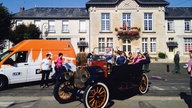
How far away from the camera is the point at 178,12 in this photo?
3847cm

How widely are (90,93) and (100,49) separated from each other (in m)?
2.94

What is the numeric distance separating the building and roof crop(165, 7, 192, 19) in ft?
0.54

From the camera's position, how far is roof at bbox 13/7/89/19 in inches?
1438

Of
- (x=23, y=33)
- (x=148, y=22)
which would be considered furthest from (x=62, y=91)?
(x=148, y=22)

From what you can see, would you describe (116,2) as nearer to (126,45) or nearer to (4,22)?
(126,45)

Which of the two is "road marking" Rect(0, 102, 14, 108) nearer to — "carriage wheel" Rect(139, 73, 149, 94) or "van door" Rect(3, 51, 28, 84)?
"van door" Rect(3, 51, 28, 84)

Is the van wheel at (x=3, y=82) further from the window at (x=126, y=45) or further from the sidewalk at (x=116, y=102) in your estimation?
the window at (x=126, y=45)

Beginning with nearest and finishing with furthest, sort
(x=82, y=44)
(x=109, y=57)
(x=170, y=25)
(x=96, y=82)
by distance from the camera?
1. (x=96, y=82)
2. (x=109, y=57)
3. (x=82, y=44)
4. (x=170, y=25)

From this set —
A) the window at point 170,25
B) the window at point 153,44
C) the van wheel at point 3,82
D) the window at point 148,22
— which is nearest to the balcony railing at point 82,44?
the window at point 148,22

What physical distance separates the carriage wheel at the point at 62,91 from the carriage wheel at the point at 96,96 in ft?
4.32

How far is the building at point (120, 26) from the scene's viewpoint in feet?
118

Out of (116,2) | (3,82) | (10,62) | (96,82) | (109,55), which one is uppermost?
(116,2)

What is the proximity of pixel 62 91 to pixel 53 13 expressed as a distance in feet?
104

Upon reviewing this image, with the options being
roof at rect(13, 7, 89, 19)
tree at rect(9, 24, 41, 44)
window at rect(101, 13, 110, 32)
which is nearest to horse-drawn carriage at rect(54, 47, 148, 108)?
tree at rect(9, 24, 41, 44)
